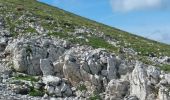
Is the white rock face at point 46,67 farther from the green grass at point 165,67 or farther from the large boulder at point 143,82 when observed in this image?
the green grass at point 165,67

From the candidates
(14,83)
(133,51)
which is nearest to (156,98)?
(14,83)

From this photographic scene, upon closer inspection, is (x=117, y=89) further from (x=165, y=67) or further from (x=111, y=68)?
(x=165, y=67)

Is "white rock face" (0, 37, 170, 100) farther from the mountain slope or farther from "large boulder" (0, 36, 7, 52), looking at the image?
"large boulder" (0, 36, 7, 52)

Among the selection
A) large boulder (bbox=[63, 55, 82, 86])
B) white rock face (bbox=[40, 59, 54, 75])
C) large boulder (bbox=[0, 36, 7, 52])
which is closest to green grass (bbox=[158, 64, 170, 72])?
large boulder (bbox=[63, 55, 82, 86])

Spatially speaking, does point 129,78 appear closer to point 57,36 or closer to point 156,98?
point 156,98

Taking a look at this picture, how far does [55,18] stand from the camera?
8656cm

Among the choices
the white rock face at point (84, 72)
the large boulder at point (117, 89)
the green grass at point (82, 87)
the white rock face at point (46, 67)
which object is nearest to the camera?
the white rock face at point (84, 72)

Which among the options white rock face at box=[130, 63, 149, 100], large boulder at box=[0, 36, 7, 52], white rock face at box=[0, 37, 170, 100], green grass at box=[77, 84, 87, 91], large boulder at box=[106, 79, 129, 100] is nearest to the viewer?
white rock face at box=[130, 63, 149, 100]

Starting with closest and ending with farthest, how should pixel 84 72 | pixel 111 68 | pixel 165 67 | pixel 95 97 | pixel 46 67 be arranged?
pixel 95 97 → pixel 84 72 → pixel 111 68 → pixel 46 67 → pixel 165 67

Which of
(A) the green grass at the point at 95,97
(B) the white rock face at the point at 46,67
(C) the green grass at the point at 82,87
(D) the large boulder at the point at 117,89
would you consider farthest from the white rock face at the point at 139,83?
(B) the white rock face at the point at 46,67

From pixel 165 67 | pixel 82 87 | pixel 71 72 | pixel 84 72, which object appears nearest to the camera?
pixel 82 87

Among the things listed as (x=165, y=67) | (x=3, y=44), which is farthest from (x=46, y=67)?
(x=165, y=67)

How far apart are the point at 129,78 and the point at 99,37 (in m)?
24.5

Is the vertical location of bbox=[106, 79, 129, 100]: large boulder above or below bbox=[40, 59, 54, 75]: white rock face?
below
